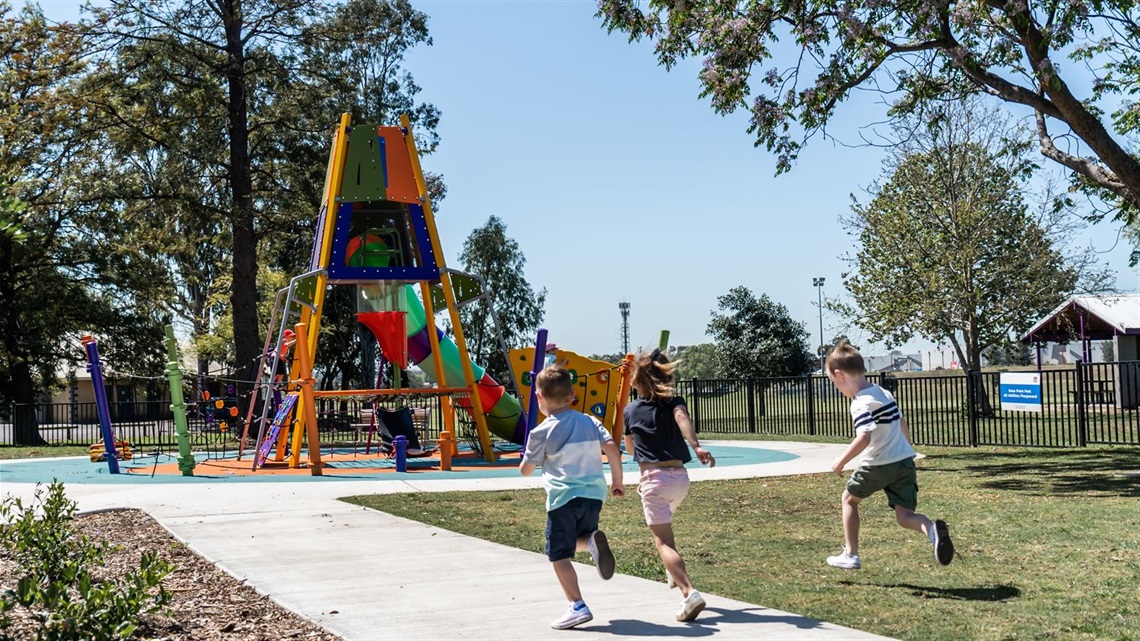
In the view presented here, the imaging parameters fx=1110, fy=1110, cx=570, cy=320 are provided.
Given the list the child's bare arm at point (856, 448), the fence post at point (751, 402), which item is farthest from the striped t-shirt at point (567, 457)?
the fence post at point (751, 402)

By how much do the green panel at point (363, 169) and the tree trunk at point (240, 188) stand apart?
26.6 ft

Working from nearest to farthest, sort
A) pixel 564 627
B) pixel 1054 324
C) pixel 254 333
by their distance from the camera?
pixel 564 627 < pixel 254 333 < pixel 1054 324

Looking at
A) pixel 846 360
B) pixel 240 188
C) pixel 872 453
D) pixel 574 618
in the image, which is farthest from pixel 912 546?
pixel 240 188

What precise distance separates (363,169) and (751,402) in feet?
40.3

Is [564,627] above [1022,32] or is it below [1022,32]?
below

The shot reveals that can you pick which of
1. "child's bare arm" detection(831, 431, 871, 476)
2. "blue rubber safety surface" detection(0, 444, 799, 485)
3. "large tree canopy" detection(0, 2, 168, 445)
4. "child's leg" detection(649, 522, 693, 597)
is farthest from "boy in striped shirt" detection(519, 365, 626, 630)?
"large tree canopy" detection(0, 2, 168, 445)

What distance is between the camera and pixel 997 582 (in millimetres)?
6770

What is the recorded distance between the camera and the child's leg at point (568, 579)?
569 centimetres

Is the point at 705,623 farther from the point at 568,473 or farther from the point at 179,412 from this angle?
the point at 179,412

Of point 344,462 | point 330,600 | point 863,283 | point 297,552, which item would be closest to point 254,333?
point 344,462

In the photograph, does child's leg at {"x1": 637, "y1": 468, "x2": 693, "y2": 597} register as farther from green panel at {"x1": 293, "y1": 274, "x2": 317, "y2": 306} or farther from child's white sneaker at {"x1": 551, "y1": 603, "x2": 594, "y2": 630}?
green panel at {"x1": 293, "y1": 274, "x2": 317, "y2": 306}

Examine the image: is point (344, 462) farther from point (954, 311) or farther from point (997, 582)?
point (954, 311)

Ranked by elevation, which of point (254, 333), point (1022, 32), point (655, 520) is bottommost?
point (655, 520)

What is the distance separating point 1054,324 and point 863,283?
8.02 metres
